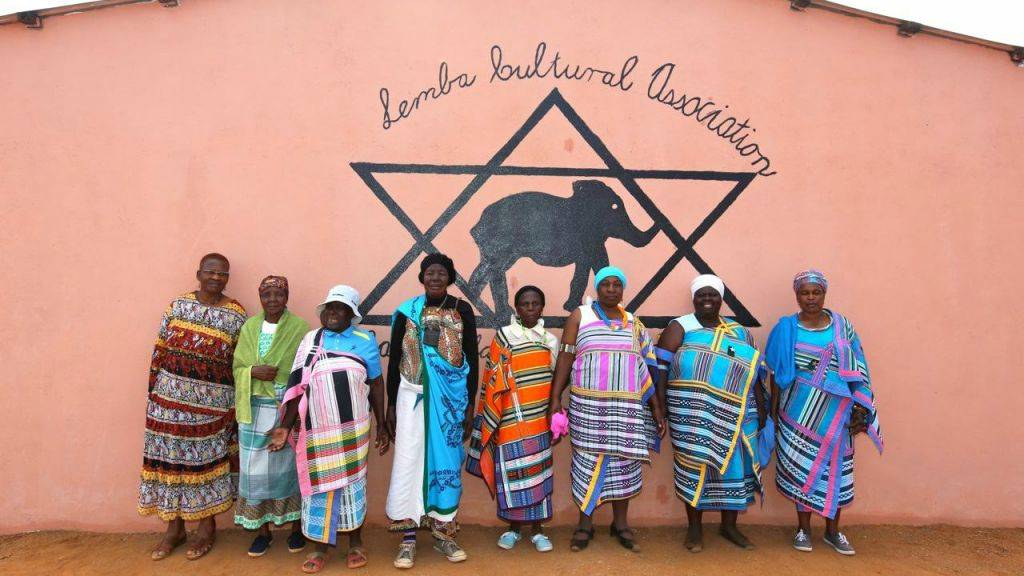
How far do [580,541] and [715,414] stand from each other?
1.07m

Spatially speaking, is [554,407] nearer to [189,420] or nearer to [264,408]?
[264,408]

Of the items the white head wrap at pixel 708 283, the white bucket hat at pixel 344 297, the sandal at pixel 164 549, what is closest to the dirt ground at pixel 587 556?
the sandal at pixel 164 549

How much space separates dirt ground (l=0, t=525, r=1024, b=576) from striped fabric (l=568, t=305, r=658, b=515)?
1.34 feet

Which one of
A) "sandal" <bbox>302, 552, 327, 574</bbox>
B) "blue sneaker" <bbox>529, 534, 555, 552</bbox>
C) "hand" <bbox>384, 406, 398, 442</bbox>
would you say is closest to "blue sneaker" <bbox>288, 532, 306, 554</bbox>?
"sandal" <bbox>302, 552, 327, 574</bbox>

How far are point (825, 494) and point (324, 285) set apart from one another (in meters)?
3.31

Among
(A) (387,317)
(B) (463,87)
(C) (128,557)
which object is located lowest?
(C) (128,557)

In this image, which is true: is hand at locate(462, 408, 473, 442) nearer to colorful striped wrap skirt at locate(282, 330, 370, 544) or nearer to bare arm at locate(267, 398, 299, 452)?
colorful striped wrap skirt at locate(282, 330, 370, 544)

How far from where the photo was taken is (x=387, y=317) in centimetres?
382

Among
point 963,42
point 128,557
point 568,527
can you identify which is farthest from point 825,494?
point 128,557

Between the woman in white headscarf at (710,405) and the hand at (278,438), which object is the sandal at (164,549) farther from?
the woman in white headscarf at (710,405)

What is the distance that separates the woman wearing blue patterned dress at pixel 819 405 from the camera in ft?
11.2

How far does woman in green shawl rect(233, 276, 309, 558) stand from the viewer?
127 inches

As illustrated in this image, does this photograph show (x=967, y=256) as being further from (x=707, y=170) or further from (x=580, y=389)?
(x=580, y=389)

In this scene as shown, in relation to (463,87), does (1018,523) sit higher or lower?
lower
